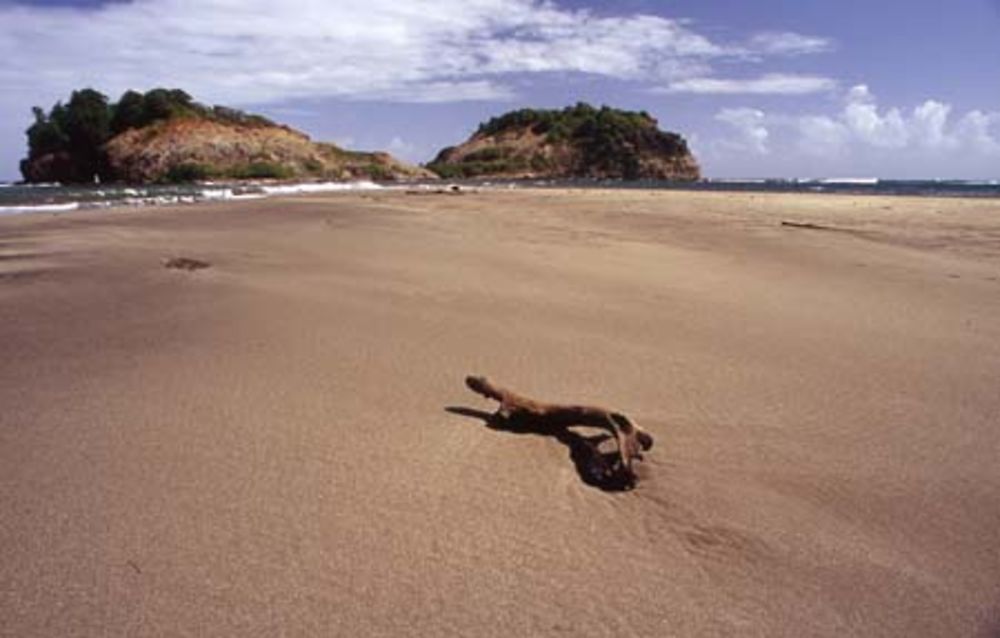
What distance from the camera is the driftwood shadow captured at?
2059mm

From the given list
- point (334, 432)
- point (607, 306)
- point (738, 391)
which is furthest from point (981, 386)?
point (334, 432)

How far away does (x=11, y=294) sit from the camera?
4.39m

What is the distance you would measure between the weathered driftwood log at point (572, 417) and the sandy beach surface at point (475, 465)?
8 cm

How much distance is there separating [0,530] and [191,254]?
16.0ft

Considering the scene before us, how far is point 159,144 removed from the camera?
54062 millimetres

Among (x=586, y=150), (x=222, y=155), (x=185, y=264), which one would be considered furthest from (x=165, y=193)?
(x=586, y=150)

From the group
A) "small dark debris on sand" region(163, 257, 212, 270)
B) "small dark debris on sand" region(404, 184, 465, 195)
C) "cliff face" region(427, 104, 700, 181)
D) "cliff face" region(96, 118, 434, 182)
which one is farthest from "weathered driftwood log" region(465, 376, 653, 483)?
"cliff face" region(427, 104, 700, 181)

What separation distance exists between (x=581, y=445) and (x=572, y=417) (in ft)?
0.31

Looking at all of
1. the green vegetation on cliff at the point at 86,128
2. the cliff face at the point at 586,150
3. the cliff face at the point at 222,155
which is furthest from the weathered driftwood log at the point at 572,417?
the cliff face at the point at 586,150

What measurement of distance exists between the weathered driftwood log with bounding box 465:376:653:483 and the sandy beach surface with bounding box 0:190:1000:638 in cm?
8

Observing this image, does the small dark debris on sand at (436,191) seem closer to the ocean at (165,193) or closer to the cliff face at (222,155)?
the ocean at (165,193)

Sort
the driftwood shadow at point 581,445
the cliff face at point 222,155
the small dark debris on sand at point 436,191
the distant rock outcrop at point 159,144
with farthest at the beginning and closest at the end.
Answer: the distant rock outcrop at point 159,144, the cliff face at point 222,155, the small dark debris on sand at point 436,191, the driftwood shadow at point 581,445

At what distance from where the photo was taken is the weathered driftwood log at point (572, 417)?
211cm

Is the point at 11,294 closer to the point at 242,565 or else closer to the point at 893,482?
the point at 242,565
